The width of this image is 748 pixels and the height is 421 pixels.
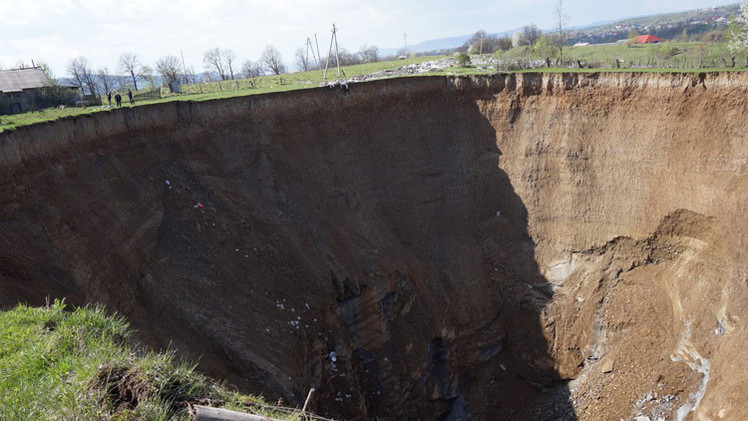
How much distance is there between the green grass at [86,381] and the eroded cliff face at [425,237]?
6.08m

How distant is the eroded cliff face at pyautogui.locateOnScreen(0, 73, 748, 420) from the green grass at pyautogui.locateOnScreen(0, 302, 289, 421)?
6080 mm

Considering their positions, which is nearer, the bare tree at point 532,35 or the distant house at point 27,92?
the distant house at point 27,92

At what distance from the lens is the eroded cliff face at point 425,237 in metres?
15.2

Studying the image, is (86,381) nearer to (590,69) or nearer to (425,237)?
(425,237)

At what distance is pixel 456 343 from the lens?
2184 centimetres

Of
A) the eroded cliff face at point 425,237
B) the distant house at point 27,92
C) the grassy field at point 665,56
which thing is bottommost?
the eroded cliff face at point 425,237

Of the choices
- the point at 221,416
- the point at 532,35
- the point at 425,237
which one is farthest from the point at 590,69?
the point at 532,35

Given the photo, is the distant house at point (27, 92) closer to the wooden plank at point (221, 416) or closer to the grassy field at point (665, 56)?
the wooden plank at point (221, 416)

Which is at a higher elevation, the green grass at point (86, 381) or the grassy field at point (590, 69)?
the grassy field at point (590, 69)

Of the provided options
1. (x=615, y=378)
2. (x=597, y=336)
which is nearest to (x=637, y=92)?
(x=597, y=336)

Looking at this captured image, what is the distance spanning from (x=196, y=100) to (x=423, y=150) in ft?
37.0

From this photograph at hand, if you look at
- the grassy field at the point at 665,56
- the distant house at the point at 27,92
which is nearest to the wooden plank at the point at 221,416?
the distant house at the point at 27,92

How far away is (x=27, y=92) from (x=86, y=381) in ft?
74.2

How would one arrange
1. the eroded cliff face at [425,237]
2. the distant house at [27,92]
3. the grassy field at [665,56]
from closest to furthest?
the eroded cliff face at [425,237], the distant house at [27,92], the grassy field at [665,56]
